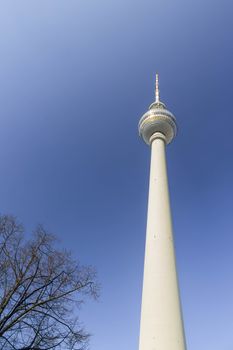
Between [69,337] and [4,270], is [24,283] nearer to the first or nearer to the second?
[4,270]

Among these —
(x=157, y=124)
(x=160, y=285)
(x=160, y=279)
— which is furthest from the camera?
(x=157, y=124)

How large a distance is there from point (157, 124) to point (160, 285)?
18.0 meters

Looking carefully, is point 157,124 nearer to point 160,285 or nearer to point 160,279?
point 160,279

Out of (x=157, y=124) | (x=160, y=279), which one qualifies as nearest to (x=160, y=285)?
(x=160, y=279)

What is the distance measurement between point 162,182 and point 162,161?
2782 millimetres

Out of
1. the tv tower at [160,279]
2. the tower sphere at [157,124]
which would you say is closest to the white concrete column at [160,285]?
the tv tower at [160,279]

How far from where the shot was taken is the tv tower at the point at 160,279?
15734 millimetres

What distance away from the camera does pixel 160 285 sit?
17750mm

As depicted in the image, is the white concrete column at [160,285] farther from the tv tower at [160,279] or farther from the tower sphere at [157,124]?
the tower sphere at [157,124]

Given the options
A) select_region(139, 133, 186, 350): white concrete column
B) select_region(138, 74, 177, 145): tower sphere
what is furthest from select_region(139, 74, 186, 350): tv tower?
select_region(138, 74, 177, 145): tower sphere

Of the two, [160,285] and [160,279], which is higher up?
[160,279]

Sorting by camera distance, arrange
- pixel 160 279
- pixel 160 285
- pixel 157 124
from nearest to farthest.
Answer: pixel 160 285, pixel 160 279, pixel 157 124

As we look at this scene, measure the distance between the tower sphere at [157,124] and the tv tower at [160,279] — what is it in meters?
4.93

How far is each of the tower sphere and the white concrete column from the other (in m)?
8.91
